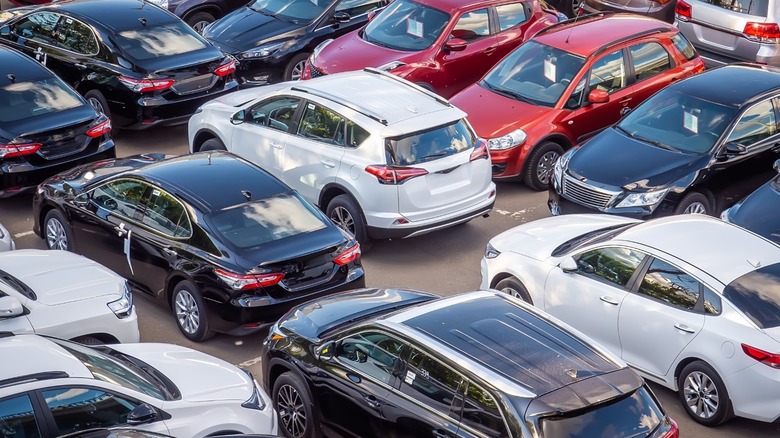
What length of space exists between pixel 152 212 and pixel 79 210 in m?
1.15

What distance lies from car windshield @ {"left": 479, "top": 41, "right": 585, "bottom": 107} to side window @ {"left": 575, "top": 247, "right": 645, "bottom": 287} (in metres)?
4.64

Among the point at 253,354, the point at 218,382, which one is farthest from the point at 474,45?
the point at 218,382

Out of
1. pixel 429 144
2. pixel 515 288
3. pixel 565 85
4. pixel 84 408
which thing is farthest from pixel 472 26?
pixel 84 408

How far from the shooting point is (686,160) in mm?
12852

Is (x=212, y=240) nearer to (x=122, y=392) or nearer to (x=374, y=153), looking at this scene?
(x=374, y=153)

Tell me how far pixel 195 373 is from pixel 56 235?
14.4 ft

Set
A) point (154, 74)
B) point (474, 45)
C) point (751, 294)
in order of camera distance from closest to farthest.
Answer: point (751, 294)
point (154, 74)
point (474, 45)

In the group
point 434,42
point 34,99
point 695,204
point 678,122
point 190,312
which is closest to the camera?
point 190,312

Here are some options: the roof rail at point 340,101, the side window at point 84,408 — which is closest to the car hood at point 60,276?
the side window at point 84,408

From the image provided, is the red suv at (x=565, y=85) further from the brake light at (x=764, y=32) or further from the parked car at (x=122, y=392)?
the parked car at (x=122, y=392)

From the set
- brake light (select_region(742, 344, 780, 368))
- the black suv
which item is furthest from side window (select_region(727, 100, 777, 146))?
the black suv

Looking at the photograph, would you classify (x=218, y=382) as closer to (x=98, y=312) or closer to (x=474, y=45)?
(x=98, y=312)

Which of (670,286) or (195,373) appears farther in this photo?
(670,286)

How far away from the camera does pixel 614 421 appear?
717 centimetres
